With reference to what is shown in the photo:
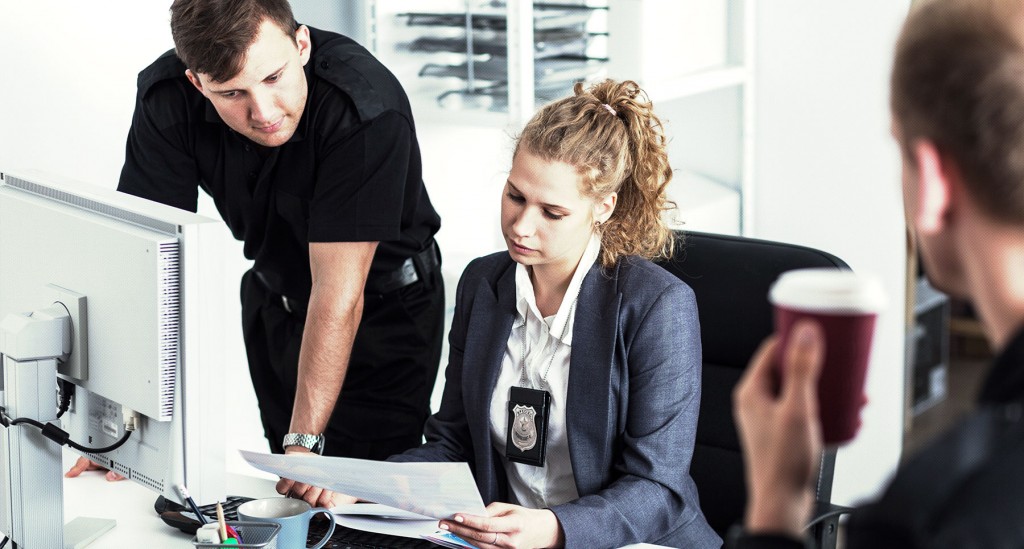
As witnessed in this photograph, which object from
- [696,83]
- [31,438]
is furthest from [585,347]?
[696,83]

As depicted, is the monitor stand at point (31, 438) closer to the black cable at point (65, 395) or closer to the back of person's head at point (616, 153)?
the black cable at point (65, 395)

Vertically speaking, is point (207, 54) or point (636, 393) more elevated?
point (207, 54)

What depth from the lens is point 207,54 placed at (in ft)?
5.72

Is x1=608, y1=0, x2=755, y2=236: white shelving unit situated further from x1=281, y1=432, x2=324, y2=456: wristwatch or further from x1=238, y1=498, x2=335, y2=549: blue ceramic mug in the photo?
x1=238, y1=498, x2=335, y2=549: blue ceramic mug

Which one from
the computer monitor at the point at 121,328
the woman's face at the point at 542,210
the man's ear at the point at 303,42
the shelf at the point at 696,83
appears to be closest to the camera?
the computer monitor at the point at 121,328

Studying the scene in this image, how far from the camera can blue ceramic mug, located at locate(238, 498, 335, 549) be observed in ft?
4.54

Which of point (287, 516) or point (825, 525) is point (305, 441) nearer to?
point (287, 516)

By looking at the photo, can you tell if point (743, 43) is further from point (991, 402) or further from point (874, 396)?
point (991, 402)

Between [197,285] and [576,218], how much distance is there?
627 millimetres

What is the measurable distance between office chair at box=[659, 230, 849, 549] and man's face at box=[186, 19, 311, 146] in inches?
27.8

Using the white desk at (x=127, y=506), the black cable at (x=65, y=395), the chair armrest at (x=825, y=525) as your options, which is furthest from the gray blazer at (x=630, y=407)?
the black cable at (x=65, y=395)

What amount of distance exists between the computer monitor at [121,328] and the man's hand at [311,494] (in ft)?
0.78

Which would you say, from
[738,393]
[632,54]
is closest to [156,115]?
[632,54]

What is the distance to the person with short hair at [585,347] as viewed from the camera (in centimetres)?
161
